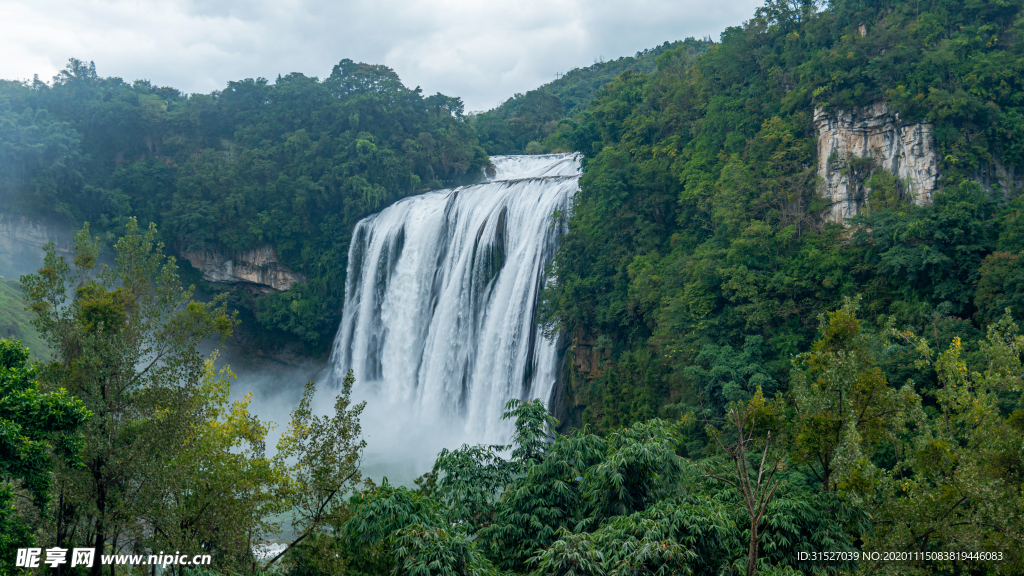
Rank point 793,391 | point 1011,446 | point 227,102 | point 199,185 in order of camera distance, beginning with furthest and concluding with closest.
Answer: point 227,102 < point 199,185 < point 793,391 < point 1011,446

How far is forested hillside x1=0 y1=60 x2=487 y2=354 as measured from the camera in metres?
38.5

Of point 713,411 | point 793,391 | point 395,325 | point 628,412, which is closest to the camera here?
point 793,391

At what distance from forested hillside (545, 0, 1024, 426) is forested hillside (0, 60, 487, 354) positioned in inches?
722

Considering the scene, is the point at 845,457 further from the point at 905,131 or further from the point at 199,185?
the point at 199,185

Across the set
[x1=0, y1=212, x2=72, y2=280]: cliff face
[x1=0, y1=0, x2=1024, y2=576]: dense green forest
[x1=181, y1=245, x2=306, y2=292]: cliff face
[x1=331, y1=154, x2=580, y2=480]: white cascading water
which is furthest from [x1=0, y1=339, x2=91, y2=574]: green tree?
[x1=0, y1=212, x2=72, y2=280]: cliff face

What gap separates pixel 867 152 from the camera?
787 inches

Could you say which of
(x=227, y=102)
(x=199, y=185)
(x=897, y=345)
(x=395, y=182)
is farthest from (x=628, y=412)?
(x=227, y=102)

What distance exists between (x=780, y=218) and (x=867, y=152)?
10.8 ft

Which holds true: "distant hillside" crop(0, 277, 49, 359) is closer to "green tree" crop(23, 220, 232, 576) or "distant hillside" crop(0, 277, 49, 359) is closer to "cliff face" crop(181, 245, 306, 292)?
"cliff face" crop(181, 245, 306, 292)

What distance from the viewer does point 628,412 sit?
21.2 metres

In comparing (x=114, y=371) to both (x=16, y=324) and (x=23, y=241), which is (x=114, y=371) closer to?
(x=16, y=324)

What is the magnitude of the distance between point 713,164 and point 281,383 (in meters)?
29.6

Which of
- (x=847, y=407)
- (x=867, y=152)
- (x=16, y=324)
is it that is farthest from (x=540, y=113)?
(x=847, y=407)

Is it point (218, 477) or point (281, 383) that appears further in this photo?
point (281, 383)
